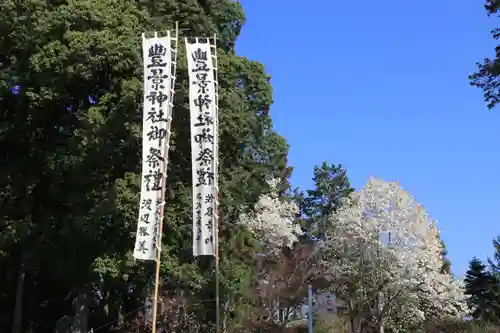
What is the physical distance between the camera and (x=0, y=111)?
1852 cm

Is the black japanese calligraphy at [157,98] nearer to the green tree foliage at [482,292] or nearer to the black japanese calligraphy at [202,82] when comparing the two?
the black japanese calligraphy at [202,82]

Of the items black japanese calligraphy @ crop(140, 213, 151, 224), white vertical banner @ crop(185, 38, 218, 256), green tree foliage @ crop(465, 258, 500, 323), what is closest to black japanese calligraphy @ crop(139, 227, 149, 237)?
black japanese calligraphy @ crop(140, 213, 151, 224)

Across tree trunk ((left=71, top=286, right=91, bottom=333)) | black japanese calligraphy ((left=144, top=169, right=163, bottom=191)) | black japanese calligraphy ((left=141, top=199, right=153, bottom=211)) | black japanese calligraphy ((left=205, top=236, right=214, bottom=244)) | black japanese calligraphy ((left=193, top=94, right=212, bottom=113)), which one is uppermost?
black japanese calligraphy ((left=193, top=94, right=212, bottom=113))

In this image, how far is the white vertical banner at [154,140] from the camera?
37.1ft

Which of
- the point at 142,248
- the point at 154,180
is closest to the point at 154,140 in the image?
the point at 154,180

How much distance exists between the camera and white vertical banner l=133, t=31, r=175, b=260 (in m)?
11.3

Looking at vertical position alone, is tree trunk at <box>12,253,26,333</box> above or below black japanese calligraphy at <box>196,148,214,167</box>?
below

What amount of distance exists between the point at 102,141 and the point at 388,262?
520 inches

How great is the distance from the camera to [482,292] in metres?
30.0

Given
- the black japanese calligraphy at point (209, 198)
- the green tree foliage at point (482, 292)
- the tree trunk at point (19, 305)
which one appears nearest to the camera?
the black japanese calligraphy at point (209, 198)

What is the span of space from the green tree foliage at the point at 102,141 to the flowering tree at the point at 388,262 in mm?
6976

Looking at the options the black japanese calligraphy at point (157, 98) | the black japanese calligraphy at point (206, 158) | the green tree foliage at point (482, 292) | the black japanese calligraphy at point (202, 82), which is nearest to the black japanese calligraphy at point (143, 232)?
the black japanese calligraphy at point (206, 158)

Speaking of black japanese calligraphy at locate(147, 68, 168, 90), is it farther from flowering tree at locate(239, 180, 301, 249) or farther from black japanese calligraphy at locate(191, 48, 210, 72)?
flowering tree at locate(239, 180, 301, 249)

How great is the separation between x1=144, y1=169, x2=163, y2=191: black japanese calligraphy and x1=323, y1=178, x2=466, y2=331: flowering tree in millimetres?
13428
